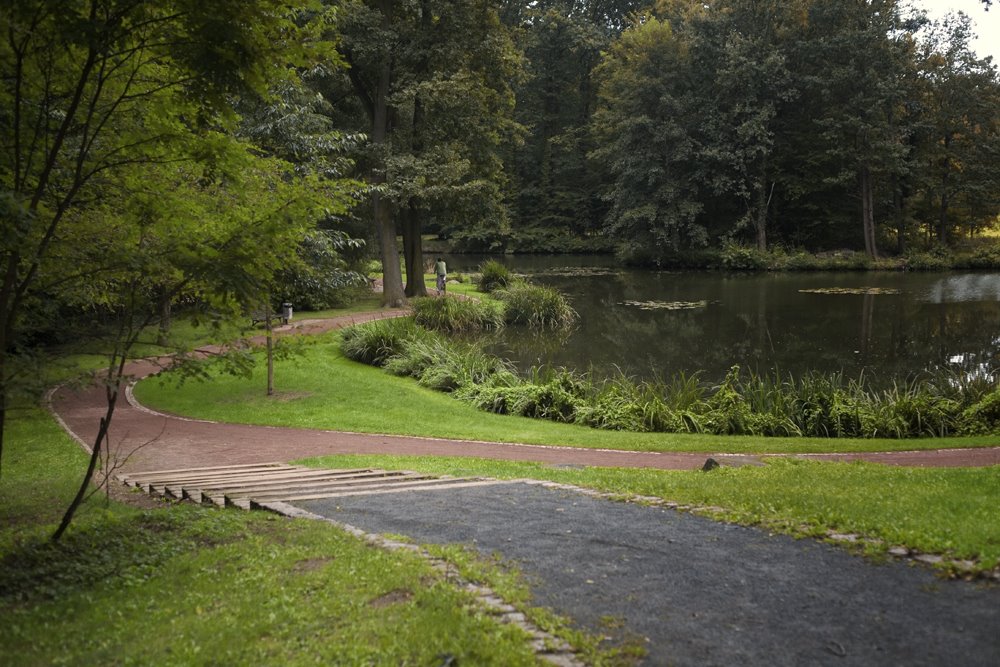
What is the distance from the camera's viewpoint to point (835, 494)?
24.5ft

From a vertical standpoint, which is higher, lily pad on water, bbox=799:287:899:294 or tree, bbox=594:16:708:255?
tree, bbox=594:16:708:255

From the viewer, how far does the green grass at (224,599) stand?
413cm

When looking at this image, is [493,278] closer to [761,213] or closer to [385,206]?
[385,206]

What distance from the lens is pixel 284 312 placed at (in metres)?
21.3

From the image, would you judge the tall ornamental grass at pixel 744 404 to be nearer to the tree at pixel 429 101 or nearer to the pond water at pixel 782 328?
the pond water at pixel 782 328

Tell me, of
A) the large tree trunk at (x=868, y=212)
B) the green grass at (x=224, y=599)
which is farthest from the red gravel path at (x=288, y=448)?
the large tree trunk at (x=868, y=212)

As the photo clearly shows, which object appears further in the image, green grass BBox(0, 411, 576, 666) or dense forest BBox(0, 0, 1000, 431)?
dense forest BBox(0, 0, 1000, 431)

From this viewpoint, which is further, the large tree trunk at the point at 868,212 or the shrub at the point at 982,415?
the large tree trunk at the point at 868,212

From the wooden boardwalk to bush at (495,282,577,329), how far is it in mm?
19692

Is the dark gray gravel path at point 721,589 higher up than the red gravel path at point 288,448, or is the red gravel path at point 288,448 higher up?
the dark gray gravel path at point 721,589

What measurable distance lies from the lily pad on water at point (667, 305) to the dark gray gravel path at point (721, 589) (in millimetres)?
26037

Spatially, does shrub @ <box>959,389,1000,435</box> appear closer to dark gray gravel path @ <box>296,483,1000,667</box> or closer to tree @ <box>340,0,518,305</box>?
dark gray gravel path @ <box>296,483,1000,667</box>

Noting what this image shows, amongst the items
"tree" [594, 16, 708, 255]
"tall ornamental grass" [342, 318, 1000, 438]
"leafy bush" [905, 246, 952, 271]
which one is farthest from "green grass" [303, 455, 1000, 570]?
"tree" [594, 16, 708, 255]

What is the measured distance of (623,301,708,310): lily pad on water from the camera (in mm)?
32406
